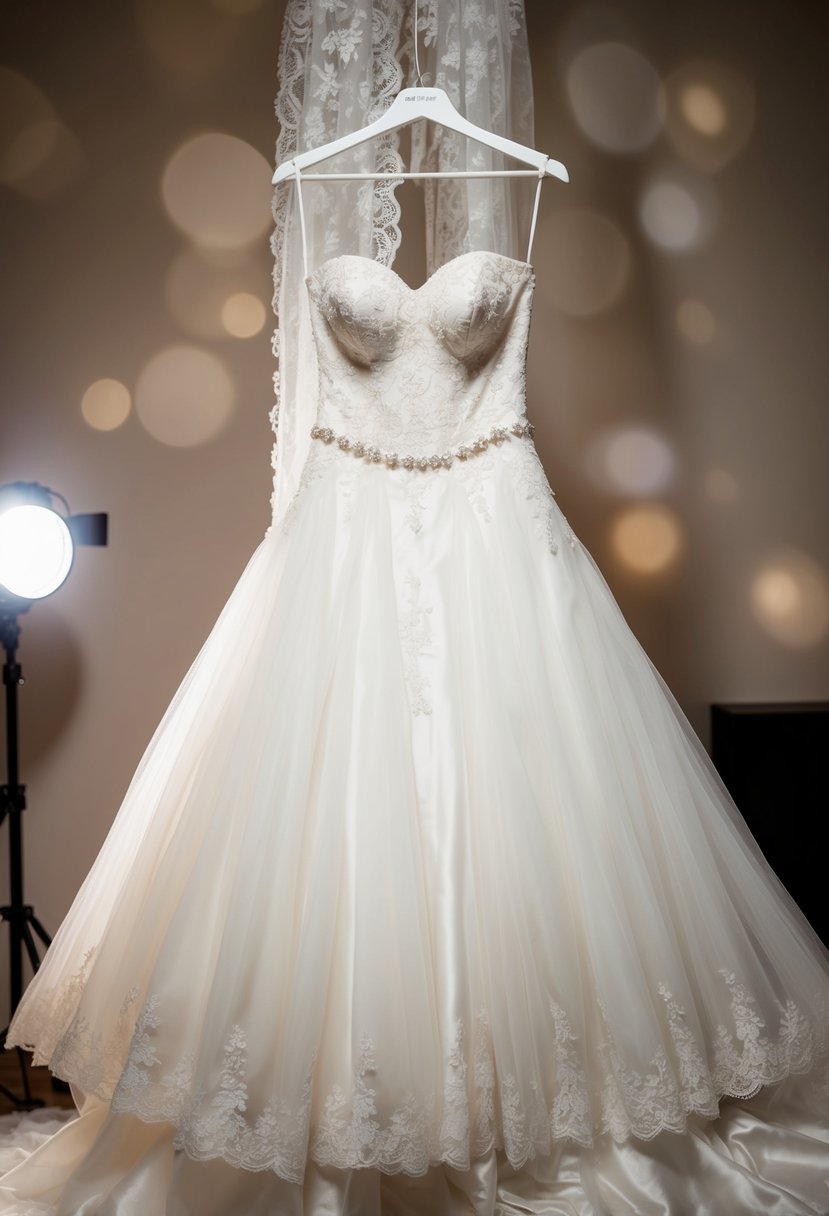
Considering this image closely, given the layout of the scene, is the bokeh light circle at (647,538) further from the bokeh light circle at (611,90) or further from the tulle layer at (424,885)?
the bokeh light circle at (611,90)

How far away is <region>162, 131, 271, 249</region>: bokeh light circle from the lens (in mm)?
2729

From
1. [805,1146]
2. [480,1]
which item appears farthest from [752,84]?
[805,1146]

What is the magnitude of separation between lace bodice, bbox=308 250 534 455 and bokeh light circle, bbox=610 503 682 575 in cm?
87

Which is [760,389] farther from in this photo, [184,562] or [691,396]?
[184,562]

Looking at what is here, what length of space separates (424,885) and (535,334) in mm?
1752

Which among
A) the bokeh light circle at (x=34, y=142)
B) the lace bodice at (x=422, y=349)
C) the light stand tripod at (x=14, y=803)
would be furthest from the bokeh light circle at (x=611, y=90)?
the light stand tripod at (x=14, y=803)

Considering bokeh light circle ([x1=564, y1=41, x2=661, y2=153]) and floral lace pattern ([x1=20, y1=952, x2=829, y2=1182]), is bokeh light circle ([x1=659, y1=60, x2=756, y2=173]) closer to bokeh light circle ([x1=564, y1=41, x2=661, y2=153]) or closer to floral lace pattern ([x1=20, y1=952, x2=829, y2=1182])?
bokeh light circle ([x1=564, y1=41, x2=661, y2=153])

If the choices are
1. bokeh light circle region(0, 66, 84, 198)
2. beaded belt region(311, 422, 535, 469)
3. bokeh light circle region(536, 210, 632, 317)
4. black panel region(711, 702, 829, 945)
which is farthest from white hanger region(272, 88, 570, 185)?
black panel region(711, 702, 829, 945)

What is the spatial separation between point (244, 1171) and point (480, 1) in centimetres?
226

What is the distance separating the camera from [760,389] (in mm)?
2742

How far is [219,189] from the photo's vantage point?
2.73 m

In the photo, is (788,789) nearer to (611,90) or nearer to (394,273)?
(394,273)

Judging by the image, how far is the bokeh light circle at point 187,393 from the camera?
2.74 metres

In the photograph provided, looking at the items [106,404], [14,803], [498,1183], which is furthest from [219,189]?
[498,1183]
